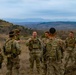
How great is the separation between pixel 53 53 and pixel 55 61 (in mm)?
310

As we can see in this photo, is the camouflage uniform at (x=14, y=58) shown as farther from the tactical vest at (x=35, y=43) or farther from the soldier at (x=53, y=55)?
the soldier at (x=53, y=55)

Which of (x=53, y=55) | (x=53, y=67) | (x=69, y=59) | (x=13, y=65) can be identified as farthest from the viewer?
(x=69, y=59)

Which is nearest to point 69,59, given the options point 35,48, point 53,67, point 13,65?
point 35,48

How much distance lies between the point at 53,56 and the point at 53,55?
4cm

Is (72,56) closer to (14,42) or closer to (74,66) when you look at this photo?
(74,66)

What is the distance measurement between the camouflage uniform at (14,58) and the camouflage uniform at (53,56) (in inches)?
71.4

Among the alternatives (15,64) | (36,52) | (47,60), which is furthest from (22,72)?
(47,60)

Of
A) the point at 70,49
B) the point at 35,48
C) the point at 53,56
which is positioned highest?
the point at 53,56

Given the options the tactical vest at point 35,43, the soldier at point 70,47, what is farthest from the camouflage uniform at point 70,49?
the tactical vest at point 35,43

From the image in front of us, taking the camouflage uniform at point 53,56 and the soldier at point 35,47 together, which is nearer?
the camouflage uniform at point 53,56

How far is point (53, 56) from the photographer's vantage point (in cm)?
1249

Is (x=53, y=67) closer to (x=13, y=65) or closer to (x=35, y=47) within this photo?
(x=13, y=65)

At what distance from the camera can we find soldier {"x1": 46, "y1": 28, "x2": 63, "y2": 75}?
40.9 ft

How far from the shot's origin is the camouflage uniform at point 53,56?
12461mm
